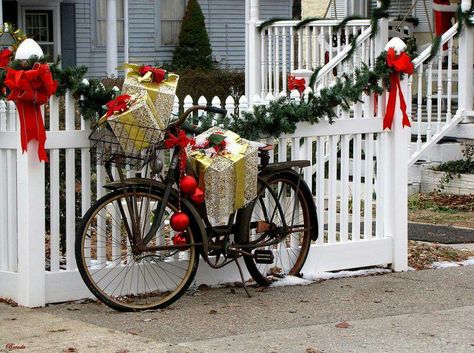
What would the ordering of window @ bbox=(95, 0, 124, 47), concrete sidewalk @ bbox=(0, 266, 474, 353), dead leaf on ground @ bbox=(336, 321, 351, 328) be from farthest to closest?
window @ bbox=(95, 0, 124, 47), dead leaf on ground @ bbox=(336, 321, 351, 328), concrete sidewalk @ bbox=(0, 266, 474, 353)

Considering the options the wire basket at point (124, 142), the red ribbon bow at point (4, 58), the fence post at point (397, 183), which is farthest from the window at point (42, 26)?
the wire basket at point (124, 142)

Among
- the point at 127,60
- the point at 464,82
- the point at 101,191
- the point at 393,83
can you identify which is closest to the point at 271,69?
the point at 464,82

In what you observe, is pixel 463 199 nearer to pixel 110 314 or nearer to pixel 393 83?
pixel 393 83

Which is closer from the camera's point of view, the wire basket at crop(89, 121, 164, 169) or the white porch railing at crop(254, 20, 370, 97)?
the wire basket at crop(89, 121, 164, 169)

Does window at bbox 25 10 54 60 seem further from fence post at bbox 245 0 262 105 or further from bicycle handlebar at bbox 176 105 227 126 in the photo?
bicycle handlebar at bbox 176 105 227 126

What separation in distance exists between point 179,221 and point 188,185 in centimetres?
→ 23

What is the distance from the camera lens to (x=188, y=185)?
23.5 feet

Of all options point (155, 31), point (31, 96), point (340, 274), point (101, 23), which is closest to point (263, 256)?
point (340, 274)

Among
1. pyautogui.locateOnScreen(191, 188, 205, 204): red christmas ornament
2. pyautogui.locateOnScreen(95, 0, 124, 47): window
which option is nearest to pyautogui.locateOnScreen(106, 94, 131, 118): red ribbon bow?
pyautogui.locateOnScreen(191, 188, 205, 204): red christmas ornament

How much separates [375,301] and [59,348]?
2.31 meters

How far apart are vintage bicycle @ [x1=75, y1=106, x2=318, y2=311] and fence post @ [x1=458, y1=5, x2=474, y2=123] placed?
558 centimetres

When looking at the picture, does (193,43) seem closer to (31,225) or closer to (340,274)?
(340,274)

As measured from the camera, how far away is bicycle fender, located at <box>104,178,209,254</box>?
23.2 ft

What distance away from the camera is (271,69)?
50.8ft
